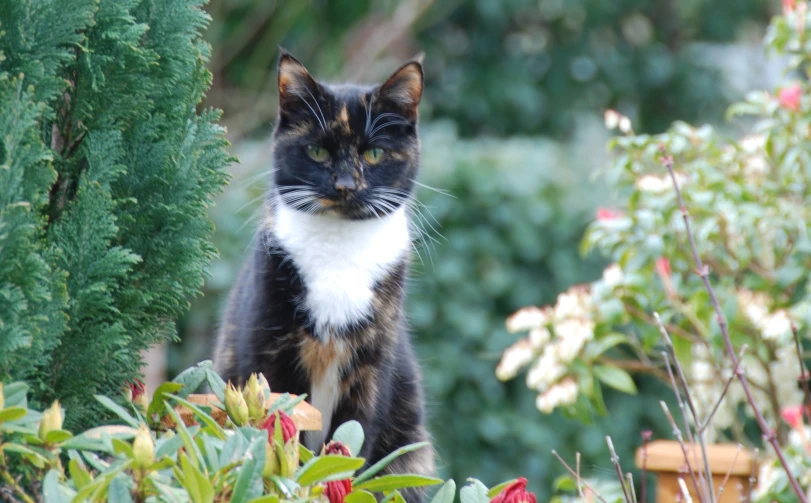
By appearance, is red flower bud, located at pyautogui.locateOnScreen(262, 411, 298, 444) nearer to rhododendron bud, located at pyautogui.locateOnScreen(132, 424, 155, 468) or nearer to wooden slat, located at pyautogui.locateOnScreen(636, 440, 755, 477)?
rhododendron bud, located at pyautogui.locateOnScreen(132, 424, 155, 468)

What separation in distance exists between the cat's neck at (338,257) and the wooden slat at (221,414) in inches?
25.7

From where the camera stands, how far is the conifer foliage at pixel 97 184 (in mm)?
1280

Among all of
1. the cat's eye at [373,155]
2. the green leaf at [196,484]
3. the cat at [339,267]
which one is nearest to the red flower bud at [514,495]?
the green leaf at [196,484]

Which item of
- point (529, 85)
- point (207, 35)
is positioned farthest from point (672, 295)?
point (529, 85)

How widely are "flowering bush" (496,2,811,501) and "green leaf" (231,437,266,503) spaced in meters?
1.86

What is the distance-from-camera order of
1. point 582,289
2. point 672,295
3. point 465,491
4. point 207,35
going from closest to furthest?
point 465,491, point 672,295, point 582,289, point 207,35

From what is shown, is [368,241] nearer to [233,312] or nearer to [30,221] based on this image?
[233,312]

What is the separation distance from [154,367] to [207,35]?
287 centimetres

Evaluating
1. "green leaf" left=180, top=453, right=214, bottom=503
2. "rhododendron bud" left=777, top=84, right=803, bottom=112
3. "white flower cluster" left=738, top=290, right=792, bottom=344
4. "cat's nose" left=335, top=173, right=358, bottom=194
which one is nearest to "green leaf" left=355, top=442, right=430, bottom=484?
"green leaf" left=180, top=453, right=214, bottom=503

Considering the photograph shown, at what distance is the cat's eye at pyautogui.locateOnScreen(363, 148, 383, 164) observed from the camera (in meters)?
2.57

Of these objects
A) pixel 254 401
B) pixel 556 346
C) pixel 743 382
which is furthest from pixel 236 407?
pixel 556 346

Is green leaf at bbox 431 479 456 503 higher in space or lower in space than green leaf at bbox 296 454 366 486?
lower

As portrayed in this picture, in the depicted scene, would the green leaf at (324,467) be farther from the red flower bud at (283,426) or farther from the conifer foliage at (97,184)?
the conifer foliage at (97,184)

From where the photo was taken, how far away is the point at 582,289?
3348mm
